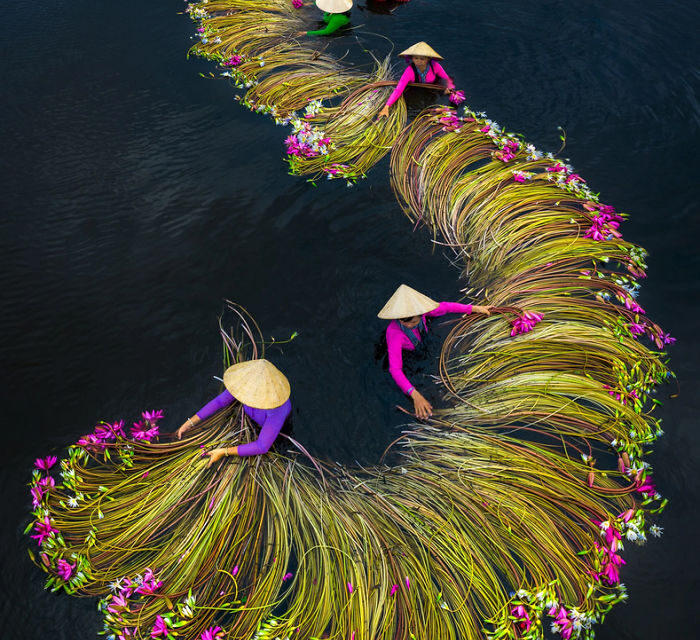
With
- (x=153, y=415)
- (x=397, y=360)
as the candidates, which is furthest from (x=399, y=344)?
(x=153, y=415)

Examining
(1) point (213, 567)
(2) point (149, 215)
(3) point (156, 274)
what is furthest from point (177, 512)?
(2) point (149, 215)

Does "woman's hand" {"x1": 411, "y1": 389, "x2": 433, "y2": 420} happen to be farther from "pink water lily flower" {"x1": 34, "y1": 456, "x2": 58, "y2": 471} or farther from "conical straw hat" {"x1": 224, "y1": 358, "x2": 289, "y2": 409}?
"pink water lily flower" {"x1": 34, "y1": 456, "x2": 58, "y2": 471}

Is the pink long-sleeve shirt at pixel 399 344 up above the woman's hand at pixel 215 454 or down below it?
above

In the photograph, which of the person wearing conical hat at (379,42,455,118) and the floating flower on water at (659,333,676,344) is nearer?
the floating flower on water at (659,333,676,344)

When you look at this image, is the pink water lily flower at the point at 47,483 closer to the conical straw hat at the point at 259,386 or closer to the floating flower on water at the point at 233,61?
the conical straw hat at the point at 259,386

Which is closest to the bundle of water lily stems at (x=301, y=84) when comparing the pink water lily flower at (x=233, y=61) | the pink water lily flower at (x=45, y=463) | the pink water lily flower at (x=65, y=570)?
the pink water lily flower at (x=233, y=61)

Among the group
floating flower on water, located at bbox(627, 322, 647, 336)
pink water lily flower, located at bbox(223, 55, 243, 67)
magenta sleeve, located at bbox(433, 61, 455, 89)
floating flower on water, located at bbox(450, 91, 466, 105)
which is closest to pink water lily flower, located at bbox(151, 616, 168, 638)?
floating flower on water, located at bbox(627, 322, 647, 336)
